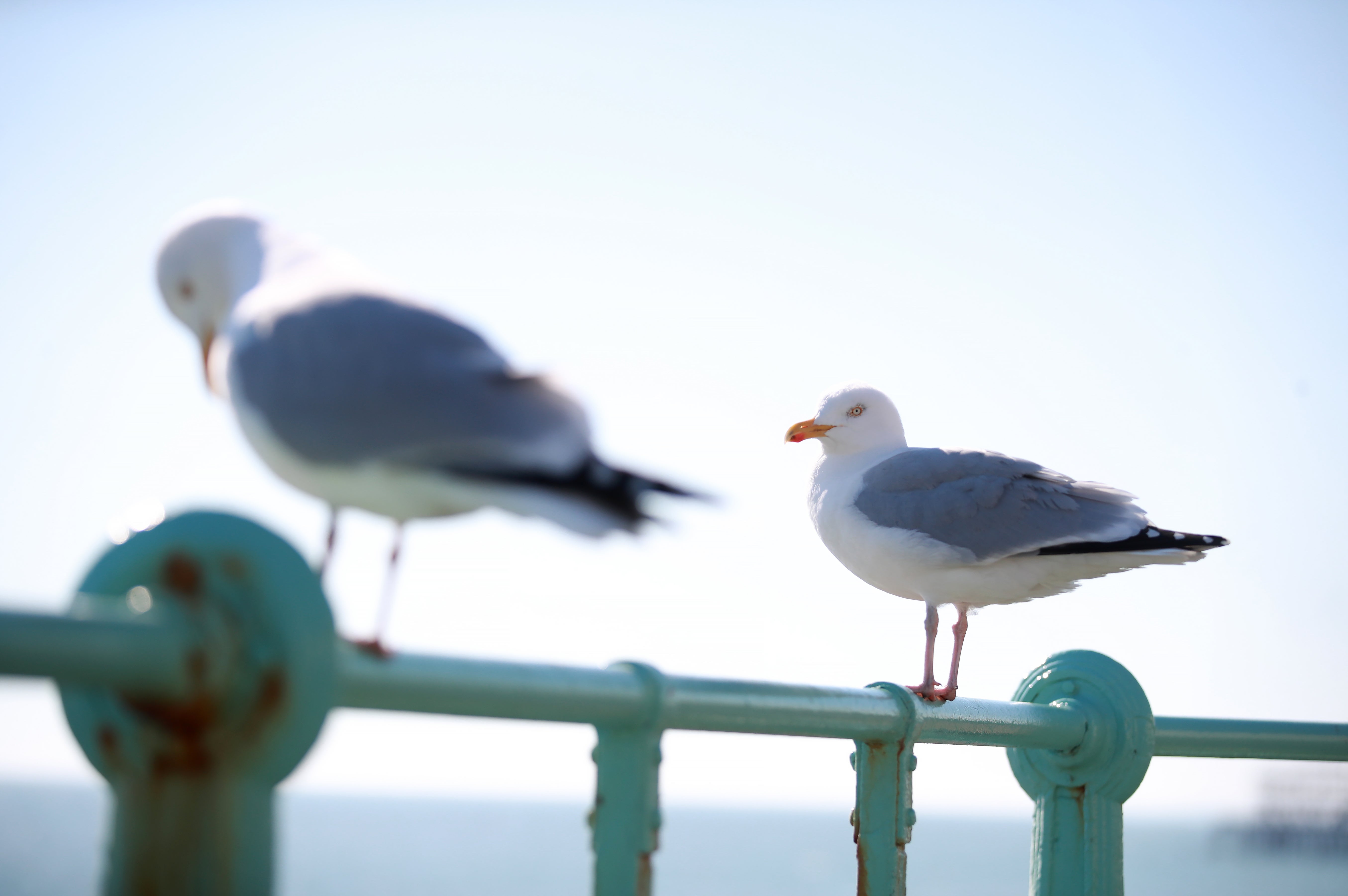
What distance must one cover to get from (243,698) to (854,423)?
4.42 metres

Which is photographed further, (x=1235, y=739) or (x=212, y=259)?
(x=1235, y=739)

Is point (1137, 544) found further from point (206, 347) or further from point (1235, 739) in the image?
point (206, 347)

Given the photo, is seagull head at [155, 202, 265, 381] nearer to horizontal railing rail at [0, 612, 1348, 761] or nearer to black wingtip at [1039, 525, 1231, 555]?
horizontal railing rail at [0, 612, 1348, 761]

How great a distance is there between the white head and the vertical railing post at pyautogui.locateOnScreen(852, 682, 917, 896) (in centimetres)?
319

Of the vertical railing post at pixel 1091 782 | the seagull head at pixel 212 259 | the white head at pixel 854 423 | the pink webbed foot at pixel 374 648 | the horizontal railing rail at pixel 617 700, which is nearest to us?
Answer: the horizontal railing rail at pixel 617 700

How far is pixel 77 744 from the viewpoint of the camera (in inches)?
50.7

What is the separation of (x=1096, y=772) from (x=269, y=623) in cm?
202

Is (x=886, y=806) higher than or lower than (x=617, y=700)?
lower

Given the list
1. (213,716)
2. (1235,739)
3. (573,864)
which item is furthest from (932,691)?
(573,864)

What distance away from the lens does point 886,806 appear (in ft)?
7.47

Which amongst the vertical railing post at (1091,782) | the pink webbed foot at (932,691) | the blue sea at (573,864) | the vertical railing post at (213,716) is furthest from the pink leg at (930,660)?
the blue sea at (573,864)

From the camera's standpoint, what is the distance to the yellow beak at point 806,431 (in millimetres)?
5492

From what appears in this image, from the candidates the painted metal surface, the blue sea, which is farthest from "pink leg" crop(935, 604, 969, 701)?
the blue sea

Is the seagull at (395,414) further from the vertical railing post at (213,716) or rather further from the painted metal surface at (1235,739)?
the painted metal surface at (1235,739)
